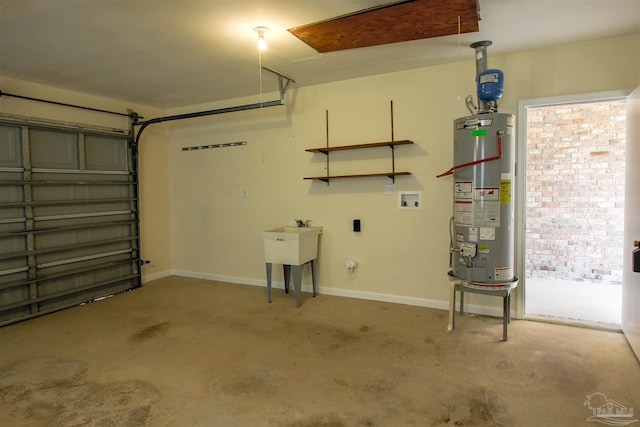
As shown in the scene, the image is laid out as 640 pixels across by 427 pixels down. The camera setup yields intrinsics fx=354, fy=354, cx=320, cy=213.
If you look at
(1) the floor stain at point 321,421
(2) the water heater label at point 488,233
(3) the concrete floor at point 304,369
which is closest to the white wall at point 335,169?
(3) the concrete floor at point 304,369

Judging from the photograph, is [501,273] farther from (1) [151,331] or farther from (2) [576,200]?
(1) [151,331]

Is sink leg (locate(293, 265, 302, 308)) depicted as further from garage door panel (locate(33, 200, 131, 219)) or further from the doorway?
the doorway

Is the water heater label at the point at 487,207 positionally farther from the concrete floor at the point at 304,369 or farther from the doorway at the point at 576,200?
the doorway at the point at 576,200

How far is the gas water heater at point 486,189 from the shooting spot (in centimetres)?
284

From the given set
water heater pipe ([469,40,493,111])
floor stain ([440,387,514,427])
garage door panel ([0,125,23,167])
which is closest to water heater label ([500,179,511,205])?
water heater pipe ([469,40,493,111])

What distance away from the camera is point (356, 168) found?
408 cm

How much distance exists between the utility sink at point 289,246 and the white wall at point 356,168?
0.37 meters

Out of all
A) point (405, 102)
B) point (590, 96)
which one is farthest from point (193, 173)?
point (590, 96)

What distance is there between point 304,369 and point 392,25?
8.45 ft

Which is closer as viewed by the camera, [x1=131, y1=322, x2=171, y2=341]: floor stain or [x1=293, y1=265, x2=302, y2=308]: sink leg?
[x1=131, y1=322, x2=171, y2=341]: floor stain

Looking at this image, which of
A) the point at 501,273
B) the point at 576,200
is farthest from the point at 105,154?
the point at 576,200

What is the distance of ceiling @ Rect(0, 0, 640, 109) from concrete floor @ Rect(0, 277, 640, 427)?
252 cm

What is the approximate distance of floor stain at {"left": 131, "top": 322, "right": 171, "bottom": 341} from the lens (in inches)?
124

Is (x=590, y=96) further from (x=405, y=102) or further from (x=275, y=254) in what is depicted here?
(x=275, y=254)
